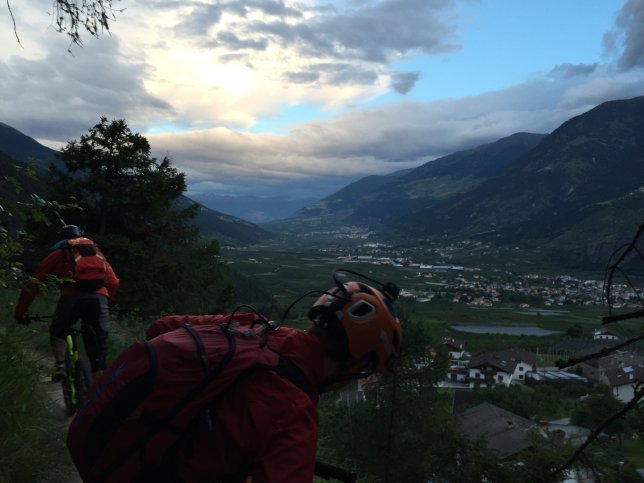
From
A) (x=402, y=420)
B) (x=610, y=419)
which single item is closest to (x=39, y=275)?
Answer: (x=610, y=419)

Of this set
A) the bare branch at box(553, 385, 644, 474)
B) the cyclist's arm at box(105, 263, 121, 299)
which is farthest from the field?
the bare branch at box(553, 385, 644, 474)

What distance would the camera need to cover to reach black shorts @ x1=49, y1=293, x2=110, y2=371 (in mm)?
5891

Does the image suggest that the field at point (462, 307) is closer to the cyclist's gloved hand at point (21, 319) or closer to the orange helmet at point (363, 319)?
the cyclist's gloved hand at point (21, 319)

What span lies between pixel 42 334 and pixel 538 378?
71284 millimetres

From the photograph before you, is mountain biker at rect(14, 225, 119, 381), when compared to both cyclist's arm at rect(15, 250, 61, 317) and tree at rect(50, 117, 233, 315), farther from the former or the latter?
tree at rect(50, 117, 233, 315)

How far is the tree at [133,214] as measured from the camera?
18.1 m

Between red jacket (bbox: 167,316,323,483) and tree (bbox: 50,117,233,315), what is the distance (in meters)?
16.3

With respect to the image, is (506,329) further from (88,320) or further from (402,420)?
(88,320)

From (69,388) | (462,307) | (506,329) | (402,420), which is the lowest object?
(506,329)

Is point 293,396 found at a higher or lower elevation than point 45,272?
lower

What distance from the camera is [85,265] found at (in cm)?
575

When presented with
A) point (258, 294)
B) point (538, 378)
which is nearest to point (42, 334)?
point (538, 378)

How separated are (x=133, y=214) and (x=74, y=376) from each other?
1456 centimetres

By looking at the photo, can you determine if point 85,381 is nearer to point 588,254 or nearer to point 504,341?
point 504,341
